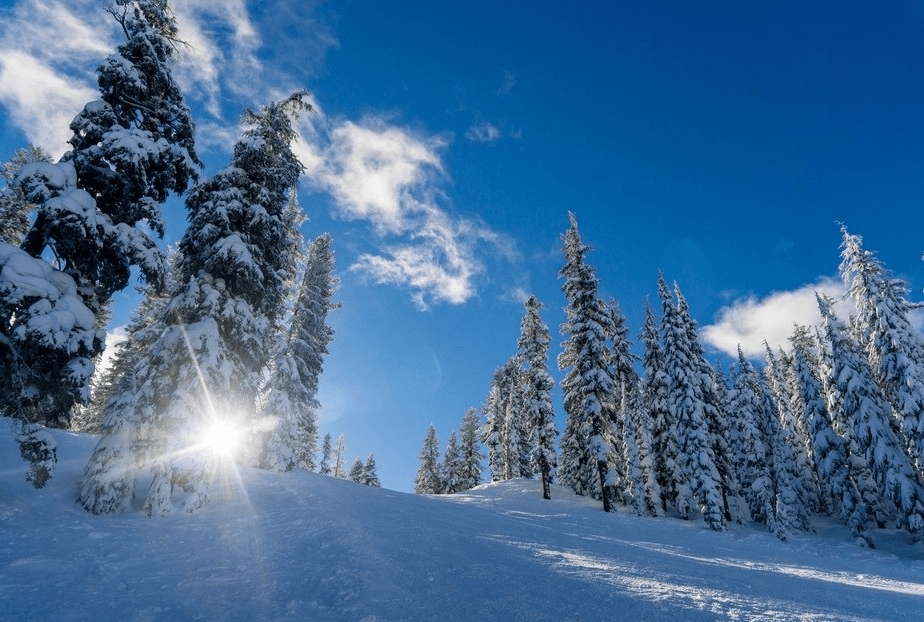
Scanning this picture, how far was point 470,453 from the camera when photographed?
60.6 metres

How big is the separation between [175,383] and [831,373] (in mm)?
39786

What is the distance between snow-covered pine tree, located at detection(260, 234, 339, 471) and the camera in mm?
26266

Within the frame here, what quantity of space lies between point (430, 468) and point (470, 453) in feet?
→ 24.8

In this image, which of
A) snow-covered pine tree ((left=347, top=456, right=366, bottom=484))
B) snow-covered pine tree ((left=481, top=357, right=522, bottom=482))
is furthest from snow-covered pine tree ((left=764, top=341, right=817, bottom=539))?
snow-covered pine tree ((left=347, top=456, right=366, bottom=484))

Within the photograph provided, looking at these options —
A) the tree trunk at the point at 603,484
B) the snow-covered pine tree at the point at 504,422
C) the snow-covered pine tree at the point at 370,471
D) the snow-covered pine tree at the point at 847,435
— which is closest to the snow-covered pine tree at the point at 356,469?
the snow-covered pine tree at the point at 370,471

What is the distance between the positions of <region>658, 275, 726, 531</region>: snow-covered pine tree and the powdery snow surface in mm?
16997

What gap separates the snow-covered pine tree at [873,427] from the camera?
26766 mm

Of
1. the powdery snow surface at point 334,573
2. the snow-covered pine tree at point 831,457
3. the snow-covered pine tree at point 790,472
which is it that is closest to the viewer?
the powdery snow surface at point 334,573

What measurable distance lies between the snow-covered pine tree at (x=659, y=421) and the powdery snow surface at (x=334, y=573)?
76.4 feet

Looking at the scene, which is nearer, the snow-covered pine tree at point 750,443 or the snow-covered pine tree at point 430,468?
the snow-covered pine tree at point 750,443

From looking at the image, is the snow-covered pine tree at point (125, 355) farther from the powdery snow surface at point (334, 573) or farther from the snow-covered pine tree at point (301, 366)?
the powdery snow surface at point (334, 573)

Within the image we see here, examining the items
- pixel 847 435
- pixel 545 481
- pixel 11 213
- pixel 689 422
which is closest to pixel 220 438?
pixel 11 213

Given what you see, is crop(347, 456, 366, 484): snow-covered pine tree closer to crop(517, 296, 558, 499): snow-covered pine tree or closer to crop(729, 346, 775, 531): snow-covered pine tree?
crop(517, 296, 558, 499): snow-covered pine tree

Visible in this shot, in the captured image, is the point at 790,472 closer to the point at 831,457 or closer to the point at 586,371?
the point at 831,457
